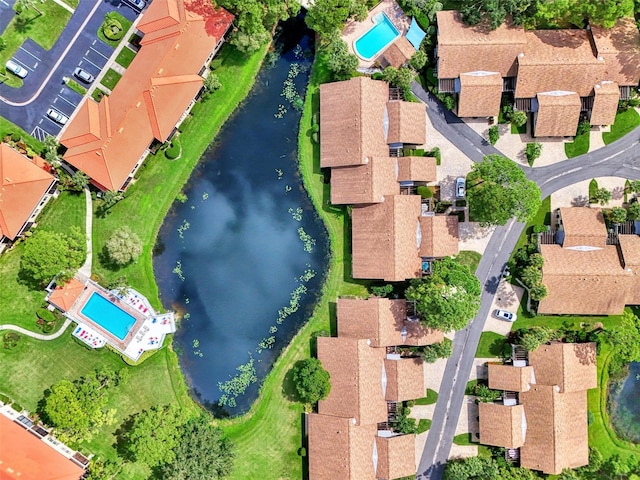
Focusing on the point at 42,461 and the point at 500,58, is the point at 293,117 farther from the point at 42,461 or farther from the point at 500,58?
the point at 42,461

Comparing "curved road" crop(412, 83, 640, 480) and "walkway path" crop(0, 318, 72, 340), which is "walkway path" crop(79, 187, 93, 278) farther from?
"curved road" crop(412, 83, 640, 480)

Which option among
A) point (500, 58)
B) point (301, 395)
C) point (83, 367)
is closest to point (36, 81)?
point (83, 367)

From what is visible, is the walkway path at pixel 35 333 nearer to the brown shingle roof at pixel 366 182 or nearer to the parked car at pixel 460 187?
the brown shingle roof at pixel 366 182

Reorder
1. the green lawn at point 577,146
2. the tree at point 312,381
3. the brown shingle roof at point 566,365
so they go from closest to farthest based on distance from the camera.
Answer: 1. the tree at point 312,381
2. the brown shingle roof at point 566,365
3. the green lawn at point 577,146

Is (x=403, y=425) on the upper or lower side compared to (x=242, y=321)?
lower

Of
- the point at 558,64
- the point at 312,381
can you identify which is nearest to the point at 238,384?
the point at 312,381

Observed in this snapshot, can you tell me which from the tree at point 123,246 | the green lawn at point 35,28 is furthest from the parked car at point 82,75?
the tree at point 123,246
